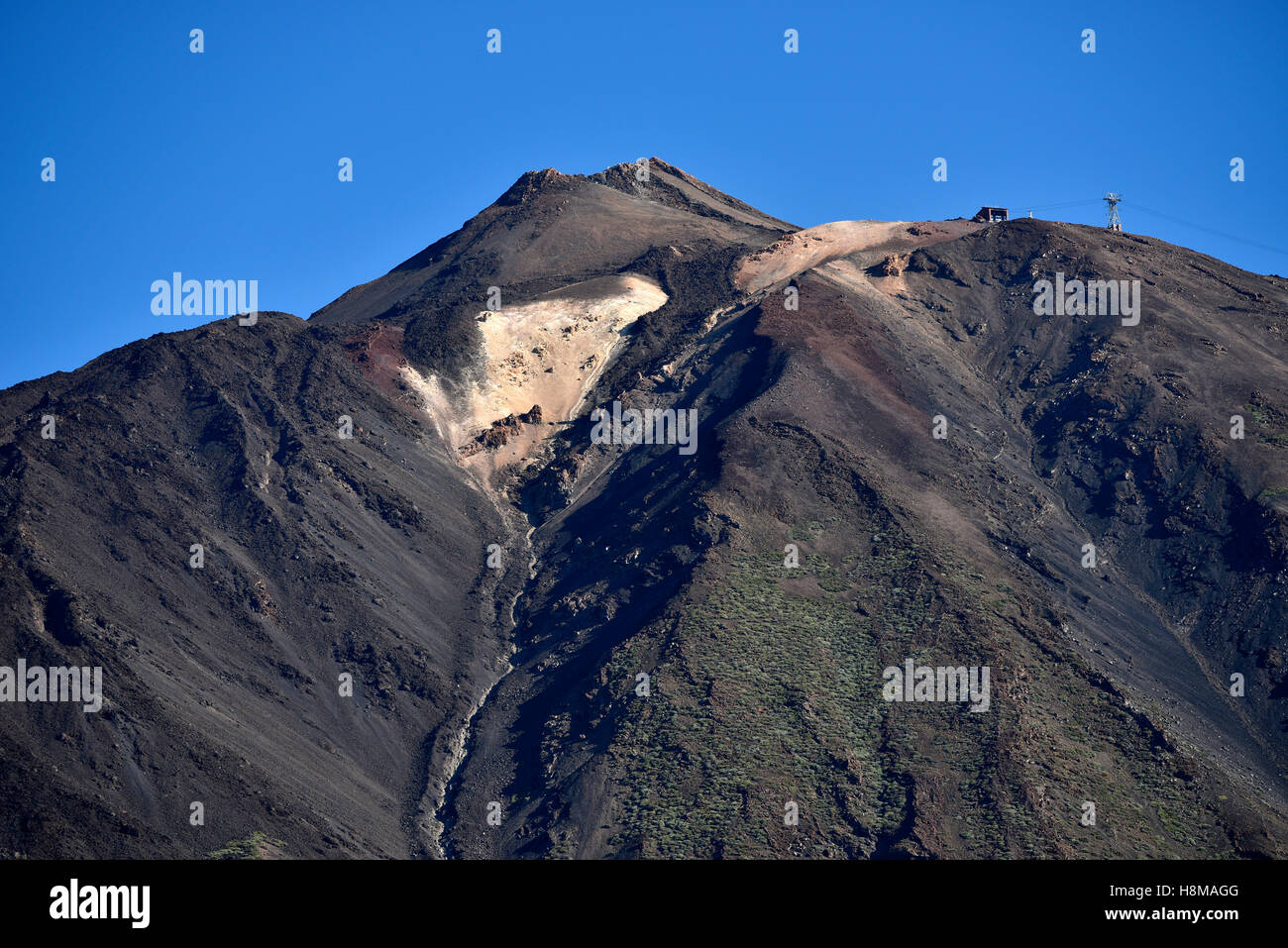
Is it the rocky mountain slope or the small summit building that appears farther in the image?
the small summit building

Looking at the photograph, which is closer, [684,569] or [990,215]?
[684,569]

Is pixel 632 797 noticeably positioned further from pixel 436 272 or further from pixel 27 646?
pixel 436 272

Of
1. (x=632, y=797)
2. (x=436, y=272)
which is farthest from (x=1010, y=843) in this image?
(x=436, y=272)

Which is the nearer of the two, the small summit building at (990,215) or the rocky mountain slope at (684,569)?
the rocky mountain slope at (684,569)

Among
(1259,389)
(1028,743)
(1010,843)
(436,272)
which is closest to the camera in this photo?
(1010,843)

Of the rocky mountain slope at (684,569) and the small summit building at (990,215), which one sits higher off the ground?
the small summit building at (990,215)

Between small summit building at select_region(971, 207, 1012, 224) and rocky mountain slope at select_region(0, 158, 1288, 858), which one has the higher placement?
small summit building at select_region(971, 207, 1012, 224)
